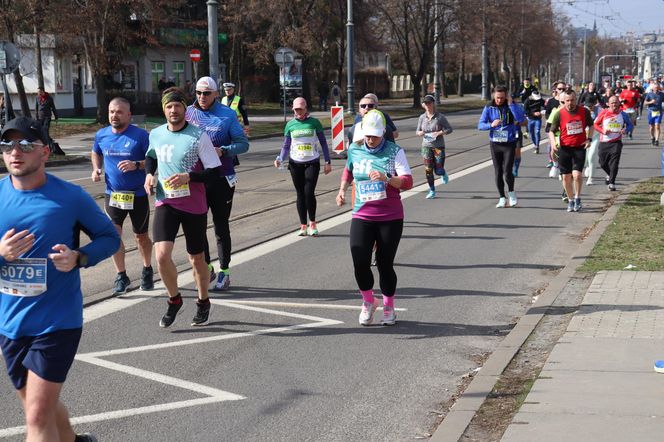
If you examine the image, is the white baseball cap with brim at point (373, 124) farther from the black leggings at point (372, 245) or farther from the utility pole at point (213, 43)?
the utility pole at point (213, 43)

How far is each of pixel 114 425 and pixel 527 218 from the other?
9.92 meters

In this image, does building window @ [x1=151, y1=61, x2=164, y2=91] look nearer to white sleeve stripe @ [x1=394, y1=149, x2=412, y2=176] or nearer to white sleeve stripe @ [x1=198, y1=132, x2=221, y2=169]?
white sleeve stripe @ [x1=198, y1=132, x2=221, y2=169]

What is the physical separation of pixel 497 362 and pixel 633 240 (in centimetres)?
559

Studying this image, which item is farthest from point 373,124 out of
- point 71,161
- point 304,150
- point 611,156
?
point 71,161

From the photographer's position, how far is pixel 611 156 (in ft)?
59.3

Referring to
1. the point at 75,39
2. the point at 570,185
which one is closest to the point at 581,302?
the point at 570,185

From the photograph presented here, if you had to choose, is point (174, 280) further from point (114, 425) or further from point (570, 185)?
point (570, 185)

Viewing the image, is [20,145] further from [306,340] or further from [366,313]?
[366,313]

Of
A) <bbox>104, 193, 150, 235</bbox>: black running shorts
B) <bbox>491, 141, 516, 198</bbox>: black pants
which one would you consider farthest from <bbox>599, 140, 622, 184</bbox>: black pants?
<bbox>104, 193, 150, 235</bbox>: black running shorts

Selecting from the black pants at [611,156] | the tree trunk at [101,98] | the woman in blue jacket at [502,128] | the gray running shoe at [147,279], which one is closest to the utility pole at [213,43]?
the black pants at [611,156]

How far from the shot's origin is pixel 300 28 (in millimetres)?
52500

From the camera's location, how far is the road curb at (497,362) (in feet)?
18.5

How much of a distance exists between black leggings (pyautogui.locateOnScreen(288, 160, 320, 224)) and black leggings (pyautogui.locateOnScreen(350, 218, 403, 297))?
4.25 m

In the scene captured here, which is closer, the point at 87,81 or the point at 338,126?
the point at 338,126
